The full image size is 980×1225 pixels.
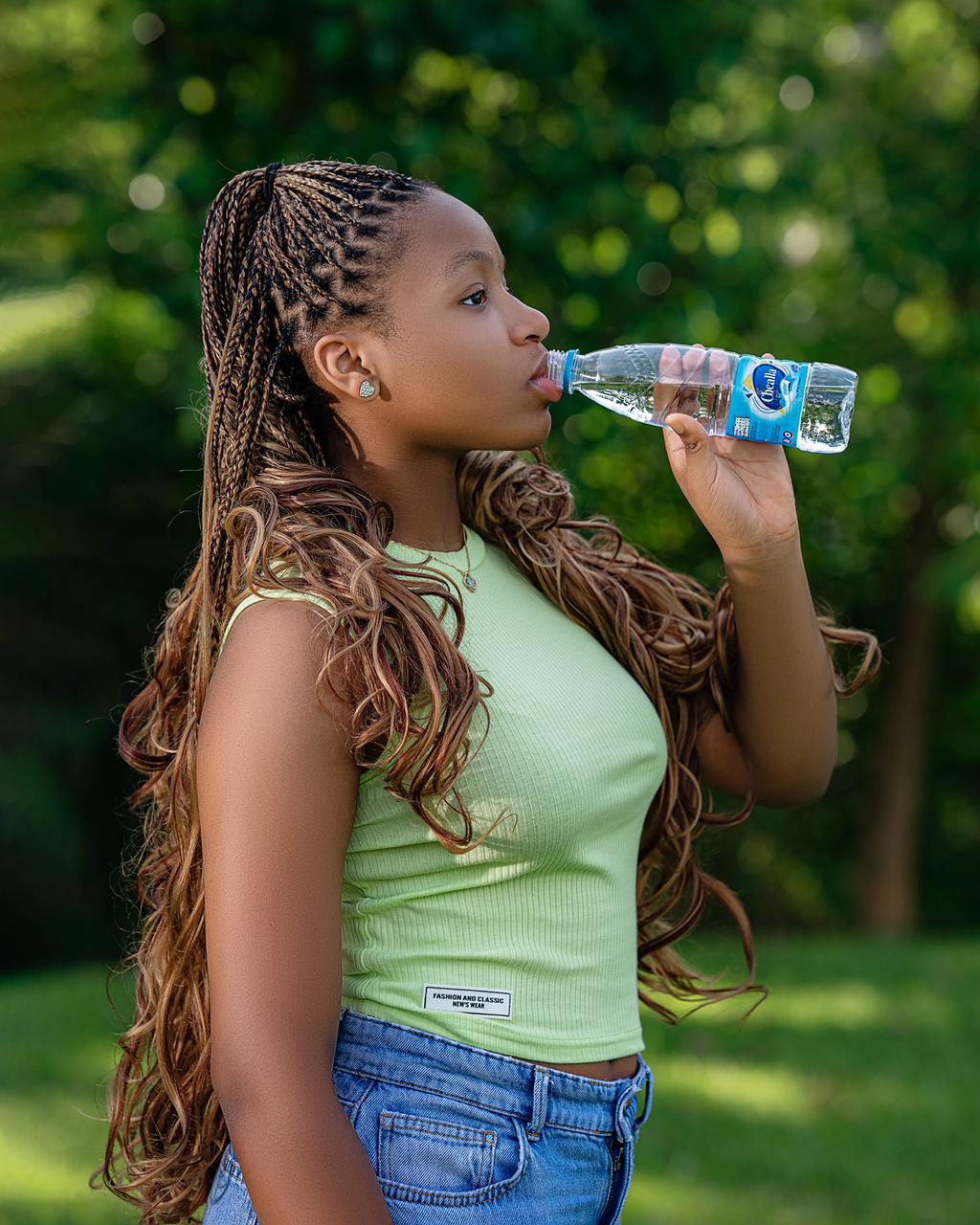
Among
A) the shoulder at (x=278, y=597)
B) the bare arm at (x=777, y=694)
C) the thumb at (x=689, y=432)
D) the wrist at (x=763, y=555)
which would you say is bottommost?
the bare arm at (x=777, y=694)

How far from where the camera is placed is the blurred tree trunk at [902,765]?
Result: 28.4ft

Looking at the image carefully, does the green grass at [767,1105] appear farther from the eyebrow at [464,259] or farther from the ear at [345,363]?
the eyebrow at [464,259]

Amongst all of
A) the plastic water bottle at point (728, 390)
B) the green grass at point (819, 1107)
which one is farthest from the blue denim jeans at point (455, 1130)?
the green grass at point (819, 1107)

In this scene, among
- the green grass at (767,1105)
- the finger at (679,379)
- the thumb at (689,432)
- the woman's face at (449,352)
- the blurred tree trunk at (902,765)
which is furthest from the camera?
the blurred tree trunk at (902,765)

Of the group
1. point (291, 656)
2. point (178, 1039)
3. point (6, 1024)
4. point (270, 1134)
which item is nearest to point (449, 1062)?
point (270, 1134)

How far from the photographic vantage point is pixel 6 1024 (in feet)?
17.5

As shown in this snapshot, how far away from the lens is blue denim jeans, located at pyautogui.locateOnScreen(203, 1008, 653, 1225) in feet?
5.20

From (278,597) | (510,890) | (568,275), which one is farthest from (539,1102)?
(568,275)

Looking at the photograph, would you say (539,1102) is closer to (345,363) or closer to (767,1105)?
(345,363)

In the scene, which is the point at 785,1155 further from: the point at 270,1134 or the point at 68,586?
Answer: the point at 68,586

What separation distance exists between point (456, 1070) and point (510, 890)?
0.20m

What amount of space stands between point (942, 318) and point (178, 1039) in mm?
7333

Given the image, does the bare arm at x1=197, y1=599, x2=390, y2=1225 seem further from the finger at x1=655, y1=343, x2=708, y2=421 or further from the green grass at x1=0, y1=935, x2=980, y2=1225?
the green grass at x1=0, y1=935, x2=980, y2=1225

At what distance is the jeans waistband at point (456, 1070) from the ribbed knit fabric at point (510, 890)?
0.05ft
